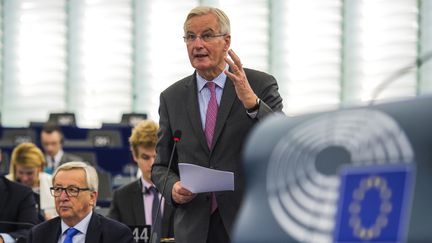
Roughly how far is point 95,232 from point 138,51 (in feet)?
43.3

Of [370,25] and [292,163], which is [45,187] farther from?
[370,25]

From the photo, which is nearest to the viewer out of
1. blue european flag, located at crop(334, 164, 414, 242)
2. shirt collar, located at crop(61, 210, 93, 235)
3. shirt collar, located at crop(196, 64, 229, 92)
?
blue european flag, located at crop(334, 164, 414, 242)

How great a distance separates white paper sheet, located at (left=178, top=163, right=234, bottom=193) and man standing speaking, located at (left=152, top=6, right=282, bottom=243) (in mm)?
75

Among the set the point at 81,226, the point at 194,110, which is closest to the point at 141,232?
the point at 81,226

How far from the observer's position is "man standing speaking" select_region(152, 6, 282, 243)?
3.71 meters

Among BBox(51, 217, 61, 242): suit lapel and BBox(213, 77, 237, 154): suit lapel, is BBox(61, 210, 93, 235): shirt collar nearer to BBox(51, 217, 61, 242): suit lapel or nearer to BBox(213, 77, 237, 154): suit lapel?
BBox(51, 217, 61, 242): suit lapel

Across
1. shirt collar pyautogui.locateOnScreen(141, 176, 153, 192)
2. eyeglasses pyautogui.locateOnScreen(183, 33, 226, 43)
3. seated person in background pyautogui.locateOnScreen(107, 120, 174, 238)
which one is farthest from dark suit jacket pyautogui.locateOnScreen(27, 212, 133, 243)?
shirt collar pyautogui.locateOnScreen(141, 176, 153, 192)

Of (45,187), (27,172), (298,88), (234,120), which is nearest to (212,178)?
(234,120)

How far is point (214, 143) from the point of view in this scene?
3.73 metres

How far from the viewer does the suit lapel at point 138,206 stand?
586cm

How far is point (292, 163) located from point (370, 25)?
1579cm

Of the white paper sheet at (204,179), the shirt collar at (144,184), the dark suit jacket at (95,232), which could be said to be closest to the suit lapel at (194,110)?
the white paper sheet at (204,179)

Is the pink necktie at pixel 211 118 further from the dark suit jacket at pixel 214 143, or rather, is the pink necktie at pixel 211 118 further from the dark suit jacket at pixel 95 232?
the dark suit jacket at pixel 95 232

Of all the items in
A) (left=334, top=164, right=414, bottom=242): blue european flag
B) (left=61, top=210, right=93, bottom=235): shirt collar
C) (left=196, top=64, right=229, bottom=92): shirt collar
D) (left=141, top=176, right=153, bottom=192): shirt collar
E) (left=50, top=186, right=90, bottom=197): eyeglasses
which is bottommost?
(left=61, top=210, right=93, bottom=235): shirt collar
